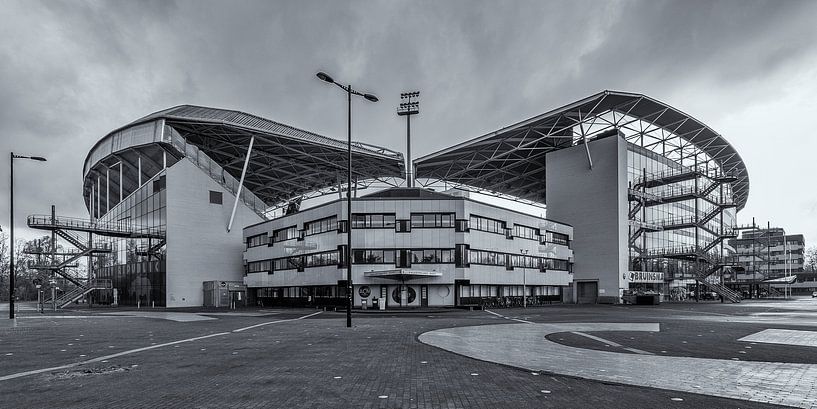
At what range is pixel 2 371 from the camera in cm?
1278

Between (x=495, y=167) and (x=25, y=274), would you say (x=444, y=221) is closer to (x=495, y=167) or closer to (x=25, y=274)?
(x=495, y=167)

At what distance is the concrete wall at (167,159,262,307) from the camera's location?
60594 mm

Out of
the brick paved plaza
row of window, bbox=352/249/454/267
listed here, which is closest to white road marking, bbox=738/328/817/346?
the brick paved plaza

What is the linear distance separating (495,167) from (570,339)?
65194mm

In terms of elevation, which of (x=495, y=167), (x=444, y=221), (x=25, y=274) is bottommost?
(x=25, y=274)

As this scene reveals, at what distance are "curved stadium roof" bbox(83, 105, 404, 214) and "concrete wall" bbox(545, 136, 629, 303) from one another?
23.9 metres

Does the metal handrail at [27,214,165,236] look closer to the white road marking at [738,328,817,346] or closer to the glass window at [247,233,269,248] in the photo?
the glass window at [247,233,269,248]

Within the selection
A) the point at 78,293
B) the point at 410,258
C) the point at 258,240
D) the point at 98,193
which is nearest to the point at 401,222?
the point at 410,258

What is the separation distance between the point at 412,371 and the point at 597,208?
192 ft

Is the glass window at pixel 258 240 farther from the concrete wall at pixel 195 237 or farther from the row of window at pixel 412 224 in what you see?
the row of window at pixel 412 224

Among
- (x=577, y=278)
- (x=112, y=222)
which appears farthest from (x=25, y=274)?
(x=577, y=278)

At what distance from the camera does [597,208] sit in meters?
65.4

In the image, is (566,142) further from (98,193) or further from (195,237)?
(98,193)

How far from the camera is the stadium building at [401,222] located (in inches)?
2032
